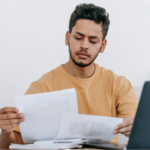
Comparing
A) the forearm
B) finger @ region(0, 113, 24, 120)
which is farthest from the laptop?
the forearm

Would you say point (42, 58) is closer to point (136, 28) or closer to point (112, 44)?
point (112, 44)

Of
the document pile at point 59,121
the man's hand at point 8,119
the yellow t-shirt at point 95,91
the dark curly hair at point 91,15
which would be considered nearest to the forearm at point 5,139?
the man's hand at point 8,119

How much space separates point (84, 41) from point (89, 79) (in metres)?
0.21

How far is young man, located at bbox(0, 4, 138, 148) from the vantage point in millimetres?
1215

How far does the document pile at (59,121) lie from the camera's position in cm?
79

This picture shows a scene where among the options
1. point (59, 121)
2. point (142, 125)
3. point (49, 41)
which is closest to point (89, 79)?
point (59, 121)

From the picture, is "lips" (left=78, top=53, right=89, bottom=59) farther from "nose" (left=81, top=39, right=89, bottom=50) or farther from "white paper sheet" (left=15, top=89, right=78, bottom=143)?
"white paper sheet" (left=15, top=89, right=78, bottom=143)

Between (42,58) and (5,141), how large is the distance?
110 cm

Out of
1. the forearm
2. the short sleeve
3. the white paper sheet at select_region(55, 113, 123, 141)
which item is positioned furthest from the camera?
the short sleeve

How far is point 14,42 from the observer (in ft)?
6.23

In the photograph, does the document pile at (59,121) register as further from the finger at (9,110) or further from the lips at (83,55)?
the lips at (83,55)

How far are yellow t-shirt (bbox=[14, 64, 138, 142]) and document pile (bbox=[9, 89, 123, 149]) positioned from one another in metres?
0.38

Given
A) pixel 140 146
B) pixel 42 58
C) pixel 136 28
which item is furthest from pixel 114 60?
pixel 140 146

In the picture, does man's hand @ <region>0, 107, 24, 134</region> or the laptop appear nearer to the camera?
the laptop
